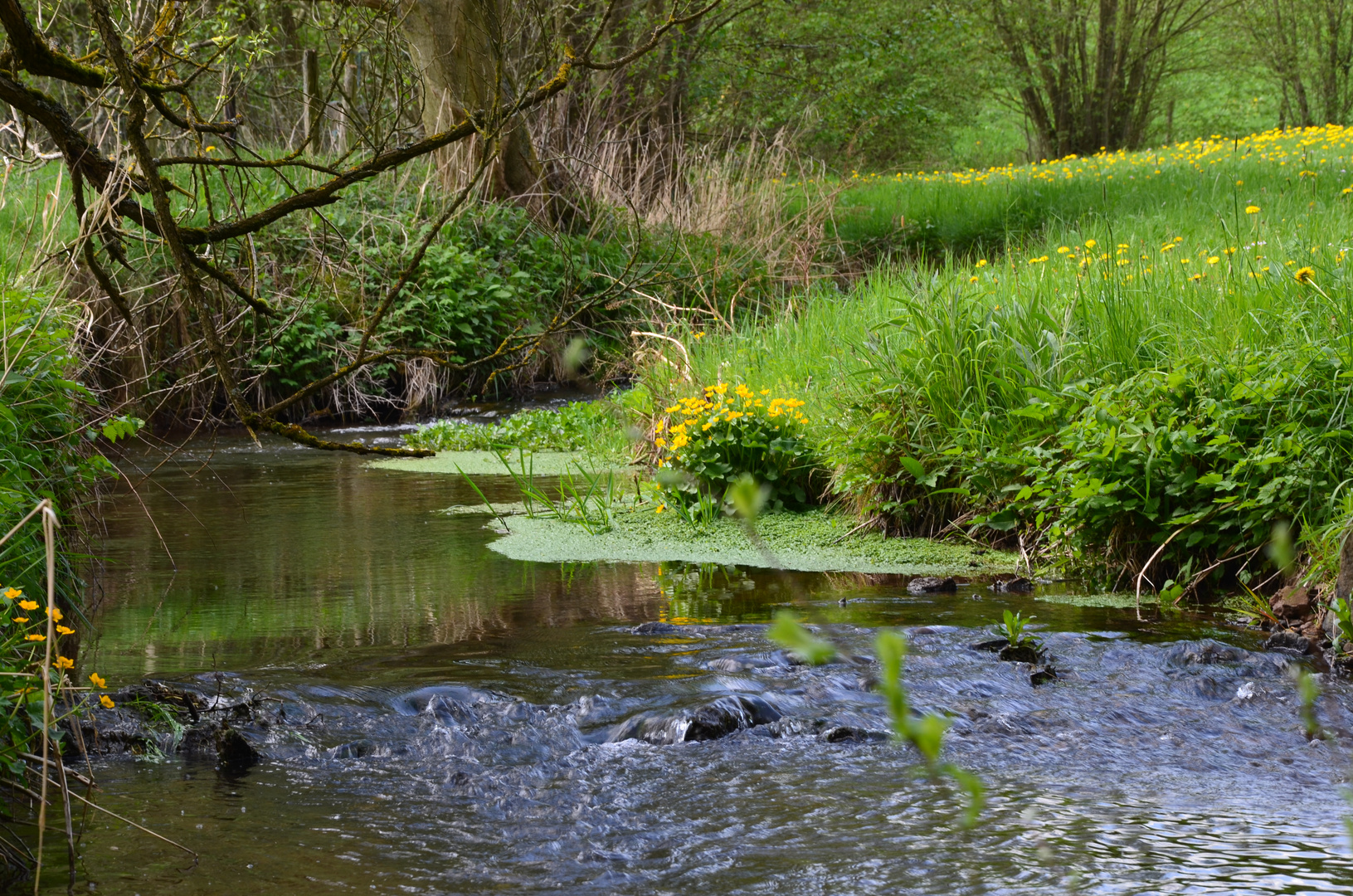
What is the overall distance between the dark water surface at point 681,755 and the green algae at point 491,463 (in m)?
3.16

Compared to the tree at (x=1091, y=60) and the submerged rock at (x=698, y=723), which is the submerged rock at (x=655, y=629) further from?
the tree at (x=1091, y=60)

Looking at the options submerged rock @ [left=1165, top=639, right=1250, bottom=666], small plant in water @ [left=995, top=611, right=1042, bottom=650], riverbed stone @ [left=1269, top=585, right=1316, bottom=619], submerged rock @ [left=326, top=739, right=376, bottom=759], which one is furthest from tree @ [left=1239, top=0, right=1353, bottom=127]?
submerged rock @ [left=326, top=739, right=376, bottom=759]

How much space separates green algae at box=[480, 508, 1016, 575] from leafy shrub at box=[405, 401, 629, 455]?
104 inches

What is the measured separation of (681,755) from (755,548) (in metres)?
2.65

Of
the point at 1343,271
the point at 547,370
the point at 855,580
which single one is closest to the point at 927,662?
the point at 855,580

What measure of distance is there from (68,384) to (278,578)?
1751 mm

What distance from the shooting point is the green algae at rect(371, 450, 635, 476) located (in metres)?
8.62

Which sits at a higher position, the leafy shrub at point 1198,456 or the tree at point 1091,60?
the tree at point 1091,60

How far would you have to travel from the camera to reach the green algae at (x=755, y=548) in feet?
18.1

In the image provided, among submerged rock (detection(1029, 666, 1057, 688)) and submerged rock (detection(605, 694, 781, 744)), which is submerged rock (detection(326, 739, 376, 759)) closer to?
submerged rock (detection(605, 694, 781, 744))

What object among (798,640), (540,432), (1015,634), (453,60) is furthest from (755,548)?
(453,60)

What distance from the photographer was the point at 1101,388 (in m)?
5.09

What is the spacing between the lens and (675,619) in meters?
4.78

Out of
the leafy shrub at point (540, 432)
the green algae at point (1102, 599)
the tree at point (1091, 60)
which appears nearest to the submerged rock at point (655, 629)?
the green algae at point (1102, 599)
